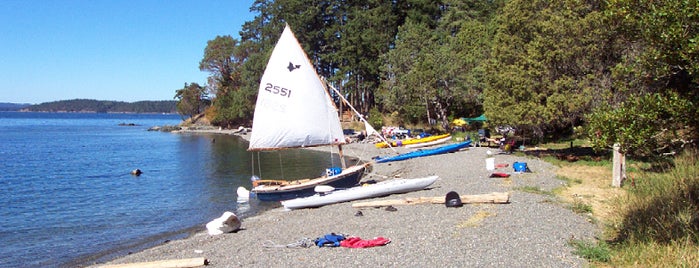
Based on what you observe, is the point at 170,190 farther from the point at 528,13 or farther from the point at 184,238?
the point at 528,13

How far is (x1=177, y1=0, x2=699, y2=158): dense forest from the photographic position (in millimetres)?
10117

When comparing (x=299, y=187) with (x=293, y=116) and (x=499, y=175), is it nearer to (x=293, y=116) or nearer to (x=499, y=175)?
(x=293, y=116)

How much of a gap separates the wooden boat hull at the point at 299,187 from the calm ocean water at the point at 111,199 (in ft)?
2.00

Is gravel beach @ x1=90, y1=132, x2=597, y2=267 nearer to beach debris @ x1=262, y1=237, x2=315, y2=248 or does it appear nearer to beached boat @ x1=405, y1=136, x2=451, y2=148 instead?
beach debris @ x1=262, y1=237, x2=315, y2=248

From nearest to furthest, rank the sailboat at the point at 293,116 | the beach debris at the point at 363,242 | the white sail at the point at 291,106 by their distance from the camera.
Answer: the beach debris at the point at 363,242
the sailboat at the point at 293,116
the white sail at the point at 291,106

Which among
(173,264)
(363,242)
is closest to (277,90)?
(363,242)

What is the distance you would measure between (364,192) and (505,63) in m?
16.3

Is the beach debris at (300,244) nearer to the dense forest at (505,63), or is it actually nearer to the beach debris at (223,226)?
the beach debris at (223,226)

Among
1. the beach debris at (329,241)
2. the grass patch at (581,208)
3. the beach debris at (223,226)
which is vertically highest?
the grass patch at (581,208)

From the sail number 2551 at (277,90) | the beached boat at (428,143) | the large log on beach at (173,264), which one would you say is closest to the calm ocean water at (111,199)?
the large log on beach at (173,264)

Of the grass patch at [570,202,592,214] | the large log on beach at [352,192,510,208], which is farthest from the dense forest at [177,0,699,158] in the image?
the large log on beach at [352,192,510,208]

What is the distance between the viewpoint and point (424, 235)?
45.1ft

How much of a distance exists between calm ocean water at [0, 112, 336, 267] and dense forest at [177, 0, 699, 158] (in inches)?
568

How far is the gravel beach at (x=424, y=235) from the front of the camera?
11711 millimetres
